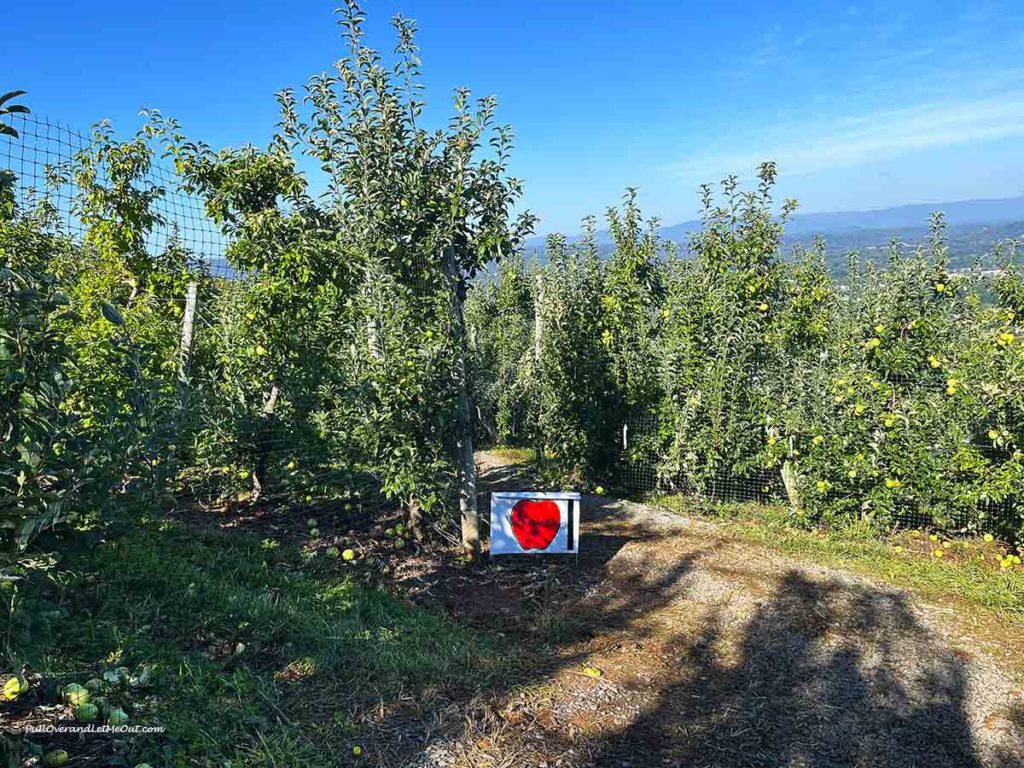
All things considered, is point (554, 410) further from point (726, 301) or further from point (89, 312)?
point (89, 312)

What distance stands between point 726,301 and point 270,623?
5.97 meters

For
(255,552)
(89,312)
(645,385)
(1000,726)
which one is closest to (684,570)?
(1000,726)

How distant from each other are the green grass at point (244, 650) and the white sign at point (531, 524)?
117 cm

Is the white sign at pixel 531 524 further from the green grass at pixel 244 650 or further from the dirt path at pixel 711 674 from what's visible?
Result: the green grass at pixel 244 650

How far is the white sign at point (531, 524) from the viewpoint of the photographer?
5.54 metres

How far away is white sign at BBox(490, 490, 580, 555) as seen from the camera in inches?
218

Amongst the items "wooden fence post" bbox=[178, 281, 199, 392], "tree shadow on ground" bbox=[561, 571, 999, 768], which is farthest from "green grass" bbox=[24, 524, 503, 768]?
"wooden fence post" bbox=[178, 281, 199, 392]

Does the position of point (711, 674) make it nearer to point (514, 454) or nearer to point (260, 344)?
point (260, 344)

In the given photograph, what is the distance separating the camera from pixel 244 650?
3.37 m

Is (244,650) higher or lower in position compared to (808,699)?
higher

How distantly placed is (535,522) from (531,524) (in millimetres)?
39

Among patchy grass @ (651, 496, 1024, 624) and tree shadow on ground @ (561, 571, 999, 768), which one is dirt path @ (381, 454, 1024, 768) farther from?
patchy grass @ (651, 496, 1024, 624)

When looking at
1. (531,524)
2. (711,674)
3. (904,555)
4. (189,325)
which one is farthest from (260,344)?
(904,555)

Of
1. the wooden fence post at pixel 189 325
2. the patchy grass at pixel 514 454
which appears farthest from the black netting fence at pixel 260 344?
the patchy grass at pixel 514 454
